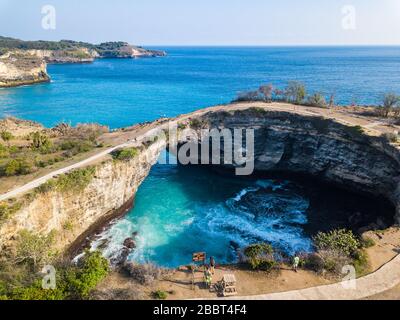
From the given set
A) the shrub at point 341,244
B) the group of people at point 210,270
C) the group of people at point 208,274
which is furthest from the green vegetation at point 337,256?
the group of people at point 208,274

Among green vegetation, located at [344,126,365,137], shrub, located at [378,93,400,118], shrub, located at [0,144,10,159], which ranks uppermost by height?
shrub, located at [378,93,400,118]

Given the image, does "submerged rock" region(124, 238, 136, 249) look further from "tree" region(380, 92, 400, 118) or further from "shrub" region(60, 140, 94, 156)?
"tree" region(380, 92, 400, 118)

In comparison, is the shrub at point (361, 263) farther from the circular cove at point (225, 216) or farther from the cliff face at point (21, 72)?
the cliff face at point (21, 72)

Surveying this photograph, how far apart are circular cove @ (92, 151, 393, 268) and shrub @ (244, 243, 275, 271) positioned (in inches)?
283

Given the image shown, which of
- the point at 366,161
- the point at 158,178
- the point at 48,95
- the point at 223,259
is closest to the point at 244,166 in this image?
the point at 158,178

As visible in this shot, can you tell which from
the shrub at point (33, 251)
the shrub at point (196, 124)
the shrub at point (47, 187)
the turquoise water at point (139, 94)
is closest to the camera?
the shrub at point (33, 251)

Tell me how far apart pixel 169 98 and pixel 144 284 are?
80.0 m

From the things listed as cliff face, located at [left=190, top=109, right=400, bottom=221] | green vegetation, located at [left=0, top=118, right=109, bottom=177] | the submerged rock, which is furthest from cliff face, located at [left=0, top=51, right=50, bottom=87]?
the submerged rock

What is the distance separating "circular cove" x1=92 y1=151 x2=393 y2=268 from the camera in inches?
1452

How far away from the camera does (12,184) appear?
35000 mm

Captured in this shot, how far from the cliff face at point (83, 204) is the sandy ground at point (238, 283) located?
35.2 feet

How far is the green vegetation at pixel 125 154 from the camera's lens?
42062mm

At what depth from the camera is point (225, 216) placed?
43.2 m

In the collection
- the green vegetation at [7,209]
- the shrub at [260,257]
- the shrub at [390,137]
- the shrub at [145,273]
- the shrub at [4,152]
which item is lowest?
the shrub at [145,273]
